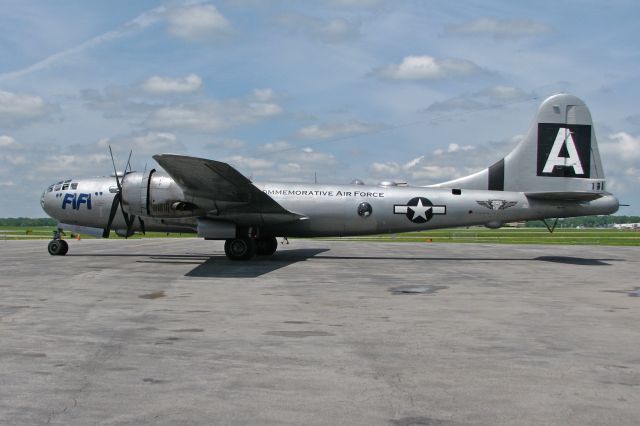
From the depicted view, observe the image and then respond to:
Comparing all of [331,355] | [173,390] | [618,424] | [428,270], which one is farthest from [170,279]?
[618,424]

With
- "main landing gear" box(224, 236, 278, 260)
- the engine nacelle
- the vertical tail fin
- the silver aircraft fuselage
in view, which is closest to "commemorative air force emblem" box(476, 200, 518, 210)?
the silver aircraft fuselage

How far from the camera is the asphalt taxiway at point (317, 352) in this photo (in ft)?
19.7

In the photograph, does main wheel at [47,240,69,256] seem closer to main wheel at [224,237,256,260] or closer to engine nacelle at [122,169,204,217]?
engine nacelle at [122,169,204,217]

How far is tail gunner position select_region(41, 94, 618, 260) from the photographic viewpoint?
25.2 meters

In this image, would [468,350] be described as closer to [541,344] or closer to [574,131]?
[541,344]

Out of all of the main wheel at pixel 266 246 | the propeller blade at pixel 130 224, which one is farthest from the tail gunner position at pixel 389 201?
the main wheel at pixel 266 246

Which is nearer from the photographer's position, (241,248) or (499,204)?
(241,248)

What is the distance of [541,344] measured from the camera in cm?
919

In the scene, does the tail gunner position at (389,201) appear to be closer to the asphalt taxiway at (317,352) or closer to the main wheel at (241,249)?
the main wheel at (241,249)

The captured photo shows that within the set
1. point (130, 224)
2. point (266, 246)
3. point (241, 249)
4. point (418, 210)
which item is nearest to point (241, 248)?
point (241, 249)

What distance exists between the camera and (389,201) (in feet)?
87.7

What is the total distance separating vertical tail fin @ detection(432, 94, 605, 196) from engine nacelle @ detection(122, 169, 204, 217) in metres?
13.3

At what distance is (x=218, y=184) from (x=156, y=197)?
2891 millimetres

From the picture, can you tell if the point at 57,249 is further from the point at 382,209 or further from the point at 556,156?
the point at 556,156
